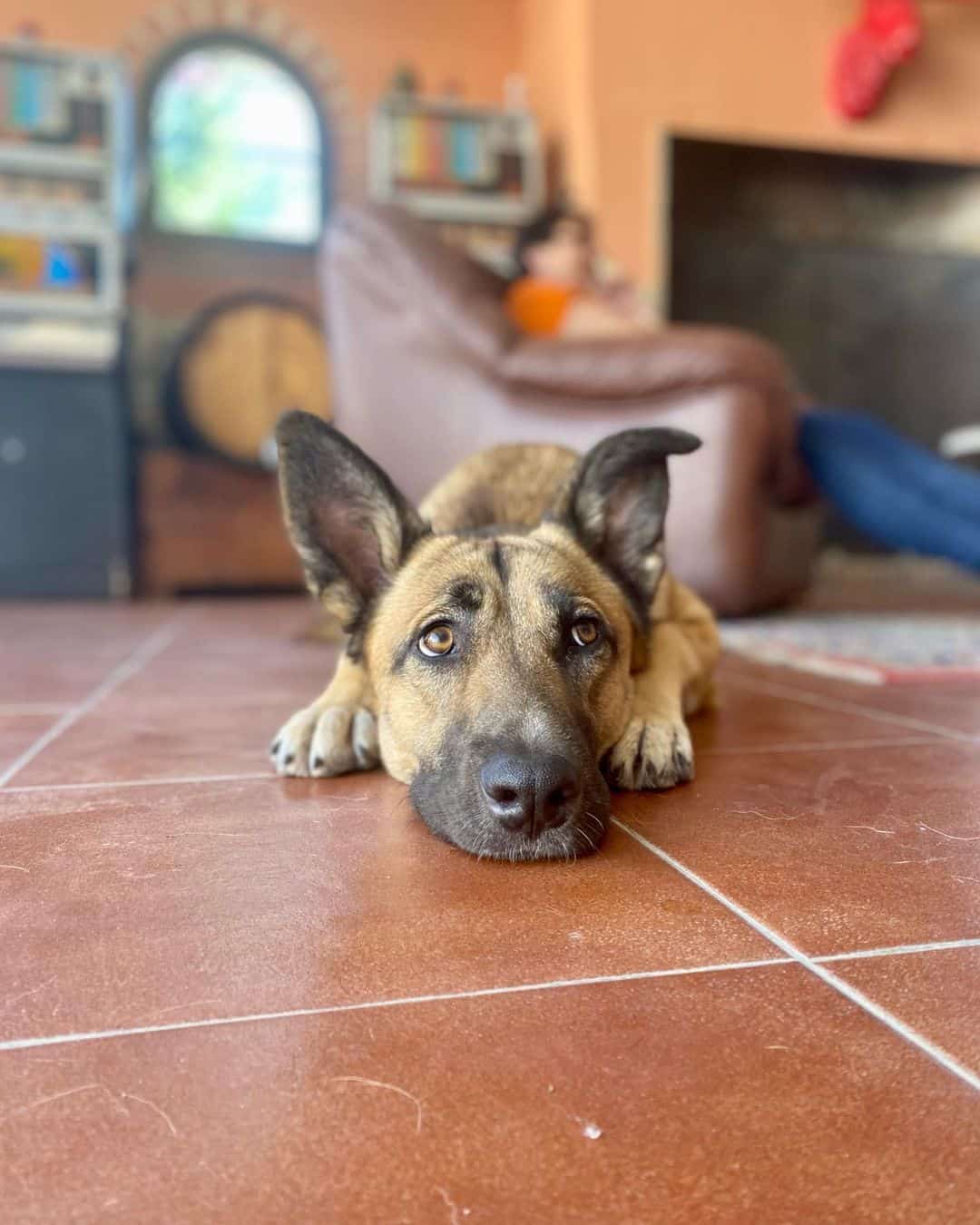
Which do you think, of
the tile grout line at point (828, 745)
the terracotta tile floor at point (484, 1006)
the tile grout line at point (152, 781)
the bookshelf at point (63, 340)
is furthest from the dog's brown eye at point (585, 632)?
the bookshelf at point (63, 340)

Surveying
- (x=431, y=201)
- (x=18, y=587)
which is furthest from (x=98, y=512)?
(x=431, y=201)

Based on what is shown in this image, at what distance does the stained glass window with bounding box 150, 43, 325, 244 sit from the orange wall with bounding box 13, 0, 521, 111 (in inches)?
17.3

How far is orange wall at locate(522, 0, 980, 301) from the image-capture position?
7.27 metres

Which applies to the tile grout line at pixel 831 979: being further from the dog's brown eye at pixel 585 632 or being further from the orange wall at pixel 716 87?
the orange wall at pixel 716 87

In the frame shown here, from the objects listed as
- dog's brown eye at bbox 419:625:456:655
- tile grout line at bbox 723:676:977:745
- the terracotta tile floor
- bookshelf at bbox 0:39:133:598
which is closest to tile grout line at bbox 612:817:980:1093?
the terracotta tile floor

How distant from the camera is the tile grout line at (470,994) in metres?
0.95

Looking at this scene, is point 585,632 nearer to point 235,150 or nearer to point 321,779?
point 321,779

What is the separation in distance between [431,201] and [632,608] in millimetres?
6243

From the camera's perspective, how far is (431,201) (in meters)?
7.50

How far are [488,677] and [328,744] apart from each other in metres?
0.46

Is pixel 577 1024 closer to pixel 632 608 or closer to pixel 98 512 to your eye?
pixel 632 608

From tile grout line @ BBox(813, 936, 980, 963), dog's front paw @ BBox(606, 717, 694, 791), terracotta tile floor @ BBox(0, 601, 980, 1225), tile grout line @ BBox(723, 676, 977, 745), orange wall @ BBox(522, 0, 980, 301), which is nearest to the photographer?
terracotta tile floor @ BBox(0, 601, 980, 1225)

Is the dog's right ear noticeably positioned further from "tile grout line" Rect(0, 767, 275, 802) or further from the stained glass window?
the stained glass window

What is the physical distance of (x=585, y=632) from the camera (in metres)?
1.81
